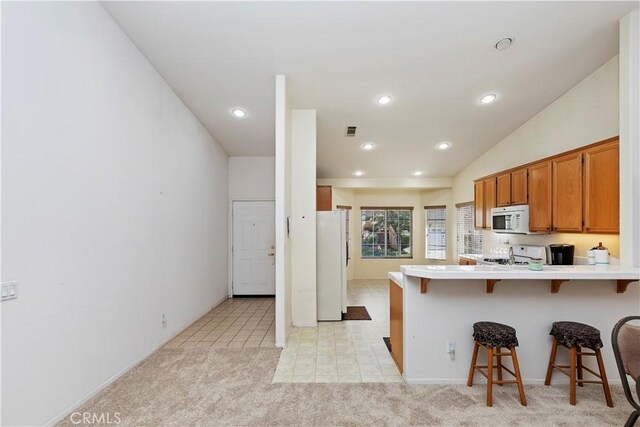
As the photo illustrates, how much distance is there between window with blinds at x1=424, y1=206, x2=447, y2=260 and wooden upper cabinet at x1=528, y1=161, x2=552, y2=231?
2953 mm

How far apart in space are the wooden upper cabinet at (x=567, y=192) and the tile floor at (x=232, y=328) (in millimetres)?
3688

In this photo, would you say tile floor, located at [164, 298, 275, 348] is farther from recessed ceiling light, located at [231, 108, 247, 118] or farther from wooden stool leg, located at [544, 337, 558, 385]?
recessed ceiling light, located at [231, 108, 247, 118]

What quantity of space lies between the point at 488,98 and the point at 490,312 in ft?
9.20

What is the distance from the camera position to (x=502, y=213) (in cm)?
444

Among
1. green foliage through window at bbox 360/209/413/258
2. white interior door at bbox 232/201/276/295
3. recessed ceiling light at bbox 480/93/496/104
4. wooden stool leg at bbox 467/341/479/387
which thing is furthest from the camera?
green foliage through window at bbox 360/209/413/258

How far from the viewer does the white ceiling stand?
8.34ft

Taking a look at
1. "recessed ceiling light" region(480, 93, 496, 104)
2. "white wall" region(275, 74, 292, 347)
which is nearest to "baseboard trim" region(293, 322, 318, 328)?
"white wall" region(275, 74, 292, 347)

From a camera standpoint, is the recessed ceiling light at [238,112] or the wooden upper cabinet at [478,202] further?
the wooden upper cabinet at [478,202]

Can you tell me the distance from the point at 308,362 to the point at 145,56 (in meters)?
3.58

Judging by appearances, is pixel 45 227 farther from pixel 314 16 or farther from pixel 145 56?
pixel 314 16

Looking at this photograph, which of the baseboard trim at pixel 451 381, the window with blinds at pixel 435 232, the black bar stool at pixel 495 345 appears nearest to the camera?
the black bar stool at pixel 495 345

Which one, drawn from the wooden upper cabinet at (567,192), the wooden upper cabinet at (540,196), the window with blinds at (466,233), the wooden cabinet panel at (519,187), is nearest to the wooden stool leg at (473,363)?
the wooden upper cabinet at (567,192)

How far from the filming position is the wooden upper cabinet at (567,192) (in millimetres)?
3229

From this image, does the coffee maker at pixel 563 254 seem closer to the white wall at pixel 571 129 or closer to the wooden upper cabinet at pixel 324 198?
the white wall at pixel 571 129
